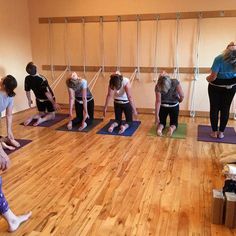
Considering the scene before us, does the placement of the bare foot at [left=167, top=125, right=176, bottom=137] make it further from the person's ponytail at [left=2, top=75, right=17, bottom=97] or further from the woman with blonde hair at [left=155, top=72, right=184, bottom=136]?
the person's ponytail at [left=2, top=75, right=17, bottom=97]

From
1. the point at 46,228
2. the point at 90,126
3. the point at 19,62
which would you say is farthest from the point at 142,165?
the point at 19,62

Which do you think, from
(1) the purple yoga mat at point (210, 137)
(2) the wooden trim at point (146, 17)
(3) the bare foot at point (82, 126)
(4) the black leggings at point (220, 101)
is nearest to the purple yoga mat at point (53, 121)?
(3) the bare foot at point (82, 126)

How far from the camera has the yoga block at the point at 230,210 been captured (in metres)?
1.91

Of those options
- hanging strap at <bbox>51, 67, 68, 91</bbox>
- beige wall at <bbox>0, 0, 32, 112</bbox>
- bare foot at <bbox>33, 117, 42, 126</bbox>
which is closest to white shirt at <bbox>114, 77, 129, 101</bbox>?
bare foot at <bbox>33, 117, 42, 126</bbox>

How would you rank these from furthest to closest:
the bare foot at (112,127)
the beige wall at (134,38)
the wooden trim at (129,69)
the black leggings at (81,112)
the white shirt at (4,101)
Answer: the wooden trim at (129,69) < the beige wall at (134,38) < the black leggings at (81,112) < the bare foot at (112,127) < the white shirt at (4,101)

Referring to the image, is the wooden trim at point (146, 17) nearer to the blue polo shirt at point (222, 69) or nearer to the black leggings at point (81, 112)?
the blue polo shirt at point (222, 69)

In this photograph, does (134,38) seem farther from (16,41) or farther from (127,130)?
(16,41)

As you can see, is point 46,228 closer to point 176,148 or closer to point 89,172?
point 89,172

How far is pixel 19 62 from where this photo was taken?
554cm

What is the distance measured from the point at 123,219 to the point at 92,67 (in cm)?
400

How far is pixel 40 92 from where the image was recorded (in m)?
4.71

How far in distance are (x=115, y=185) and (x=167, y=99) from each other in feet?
6.07

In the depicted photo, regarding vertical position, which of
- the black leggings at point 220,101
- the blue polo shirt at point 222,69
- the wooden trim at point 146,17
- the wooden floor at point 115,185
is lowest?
the wooden floor at point 115,185

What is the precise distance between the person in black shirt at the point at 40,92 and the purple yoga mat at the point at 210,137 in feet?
8.18
